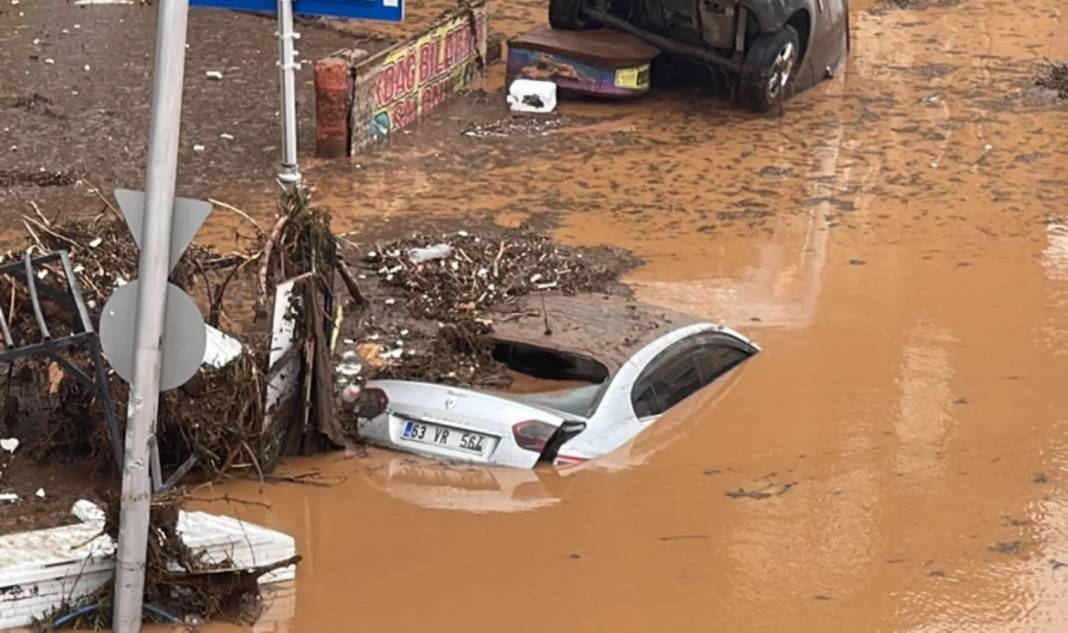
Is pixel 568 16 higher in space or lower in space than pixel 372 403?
higher

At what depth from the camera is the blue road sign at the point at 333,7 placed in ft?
38.7

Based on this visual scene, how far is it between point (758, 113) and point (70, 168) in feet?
25.5

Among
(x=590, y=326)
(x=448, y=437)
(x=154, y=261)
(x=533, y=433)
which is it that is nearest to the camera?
(x=154, y=261)

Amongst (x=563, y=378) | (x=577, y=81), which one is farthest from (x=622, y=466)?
(x=577, y=81)

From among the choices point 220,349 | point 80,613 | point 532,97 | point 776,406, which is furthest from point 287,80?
point 532,97

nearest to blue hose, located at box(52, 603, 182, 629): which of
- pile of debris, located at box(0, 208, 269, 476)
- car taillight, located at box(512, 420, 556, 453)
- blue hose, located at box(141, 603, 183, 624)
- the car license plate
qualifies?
blue hose, located at box(141, 603, 183, 624)

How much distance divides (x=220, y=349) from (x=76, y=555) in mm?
2160

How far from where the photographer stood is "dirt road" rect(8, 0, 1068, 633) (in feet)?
28.0

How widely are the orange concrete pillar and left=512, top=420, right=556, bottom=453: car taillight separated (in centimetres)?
716

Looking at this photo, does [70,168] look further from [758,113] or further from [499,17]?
[499,17]

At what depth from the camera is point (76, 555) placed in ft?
24.9

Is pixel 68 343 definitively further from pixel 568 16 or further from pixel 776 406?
pixel 568 16

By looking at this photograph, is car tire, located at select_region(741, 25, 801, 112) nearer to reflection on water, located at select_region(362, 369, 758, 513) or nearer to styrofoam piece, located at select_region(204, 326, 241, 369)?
reflection on water, located at select_region(362, 369, 758, 513)

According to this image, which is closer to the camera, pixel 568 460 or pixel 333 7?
pixel 568 460
